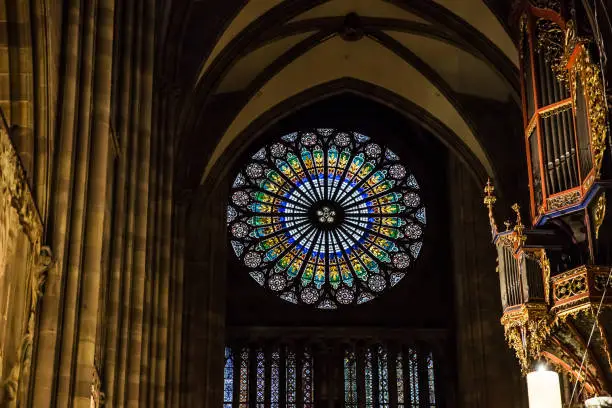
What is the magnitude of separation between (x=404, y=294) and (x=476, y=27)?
7.50 metres

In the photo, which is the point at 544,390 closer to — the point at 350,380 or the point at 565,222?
the point at 565,222

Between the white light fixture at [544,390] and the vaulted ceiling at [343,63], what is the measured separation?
1344 cm

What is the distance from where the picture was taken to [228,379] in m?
24.7

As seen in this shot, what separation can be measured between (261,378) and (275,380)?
0.32m

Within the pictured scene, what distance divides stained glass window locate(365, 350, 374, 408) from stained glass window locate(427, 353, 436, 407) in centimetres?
131

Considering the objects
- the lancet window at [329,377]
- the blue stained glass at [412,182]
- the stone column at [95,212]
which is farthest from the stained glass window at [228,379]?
the stone column at [95,212]

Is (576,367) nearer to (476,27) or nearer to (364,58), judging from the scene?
(476,27)

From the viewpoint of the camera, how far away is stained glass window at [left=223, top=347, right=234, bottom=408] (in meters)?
24.5

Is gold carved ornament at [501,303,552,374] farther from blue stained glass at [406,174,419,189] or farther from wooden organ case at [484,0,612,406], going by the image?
blue stained glass at [406,174,419,189]

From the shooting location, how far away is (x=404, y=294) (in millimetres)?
25891

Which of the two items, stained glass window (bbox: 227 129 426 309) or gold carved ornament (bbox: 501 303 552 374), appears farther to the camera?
stained glass window (bbox: 227 129 426 309)

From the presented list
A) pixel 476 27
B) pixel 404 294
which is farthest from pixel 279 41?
pixel 404 294

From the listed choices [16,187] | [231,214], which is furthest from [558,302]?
[231,214]

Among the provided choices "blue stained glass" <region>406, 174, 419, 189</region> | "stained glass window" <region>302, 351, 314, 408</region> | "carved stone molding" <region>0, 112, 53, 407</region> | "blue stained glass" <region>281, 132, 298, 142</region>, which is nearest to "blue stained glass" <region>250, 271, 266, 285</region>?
"stained glass window" <region>302, 351, 314, 408</region>
